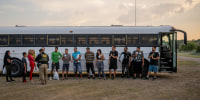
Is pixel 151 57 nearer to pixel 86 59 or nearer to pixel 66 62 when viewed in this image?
pixel 86 59

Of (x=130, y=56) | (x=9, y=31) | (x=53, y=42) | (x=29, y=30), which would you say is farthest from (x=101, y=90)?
(x=9, y=31)

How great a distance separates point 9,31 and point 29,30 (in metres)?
1.27

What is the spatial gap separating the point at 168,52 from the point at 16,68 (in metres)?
9.24

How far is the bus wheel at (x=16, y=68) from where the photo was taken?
1134 cm

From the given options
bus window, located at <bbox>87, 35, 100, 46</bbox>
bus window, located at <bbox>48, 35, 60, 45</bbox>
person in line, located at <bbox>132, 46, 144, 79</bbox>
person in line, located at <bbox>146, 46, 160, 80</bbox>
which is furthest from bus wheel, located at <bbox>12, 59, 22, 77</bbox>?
person in line, located at <bbox>146, 46, 160, 80</bbox>

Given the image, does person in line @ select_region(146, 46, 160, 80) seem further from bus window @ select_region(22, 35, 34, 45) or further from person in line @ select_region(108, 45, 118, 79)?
bus window @ select_region(22, 35, 34, 45)

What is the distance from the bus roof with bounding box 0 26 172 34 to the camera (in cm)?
Result: 1123

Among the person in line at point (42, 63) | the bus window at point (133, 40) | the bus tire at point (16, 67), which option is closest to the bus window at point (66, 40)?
the person in line at point (42, 63)

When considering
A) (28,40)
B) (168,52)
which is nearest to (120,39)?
(168,52)

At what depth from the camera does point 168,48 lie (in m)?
11.2

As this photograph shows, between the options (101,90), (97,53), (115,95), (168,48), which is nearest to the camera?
(115,95)

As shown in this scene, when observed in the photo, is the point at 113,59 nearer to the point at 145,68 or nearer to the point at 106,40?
the point at 106,40

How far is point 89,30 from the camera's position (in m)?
11.3

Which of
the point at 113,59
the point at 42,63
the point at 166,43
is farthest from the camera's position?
the point at 166,43
